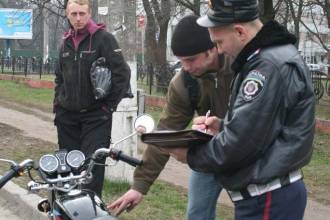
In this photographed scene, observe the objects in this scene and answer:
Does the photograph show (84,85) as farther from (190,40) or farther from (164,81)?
(164,81)

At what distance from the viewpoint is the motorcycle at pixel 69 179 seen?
2910 mm

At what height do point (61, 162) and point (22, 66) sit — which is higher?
point (61, 162)

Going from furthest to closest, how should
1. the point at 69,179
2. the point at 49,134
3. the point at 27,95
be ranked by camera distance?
the point at 27,95, the point at 49,134, the point at 69,179

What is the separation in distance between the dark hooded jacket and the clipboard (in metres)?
2.86

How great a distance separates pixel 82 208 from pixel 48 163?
0.31 meters

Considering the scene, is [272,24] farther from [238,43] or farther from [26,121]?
[26,121]

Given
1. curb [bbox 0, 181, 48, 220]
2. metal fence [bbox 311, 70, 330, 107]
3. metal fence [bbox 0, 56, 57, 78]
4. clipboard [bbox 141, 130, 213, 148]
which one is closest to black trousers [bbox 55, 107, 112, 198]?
curb [bbox 0, 181, 48, 220]

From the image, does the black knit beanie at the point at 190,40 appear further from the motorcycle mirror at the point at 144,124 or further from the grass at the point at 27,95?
the grass at the point at 27,95

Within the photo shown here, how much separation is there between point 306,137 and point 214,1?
0.64m

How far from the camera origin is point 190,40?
10.5 feet

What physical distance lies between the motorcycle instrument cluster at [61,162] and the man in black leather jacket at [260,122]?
2.34 feet

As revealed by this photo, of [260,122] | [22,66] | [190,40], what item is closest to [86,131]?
[190,40]

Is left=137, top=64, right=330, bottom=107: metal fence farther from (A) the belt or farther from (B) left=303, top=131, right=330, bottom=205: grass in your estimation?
(A) the belt

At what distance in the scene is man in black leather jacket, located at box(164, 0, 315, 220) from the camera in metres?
2.37
